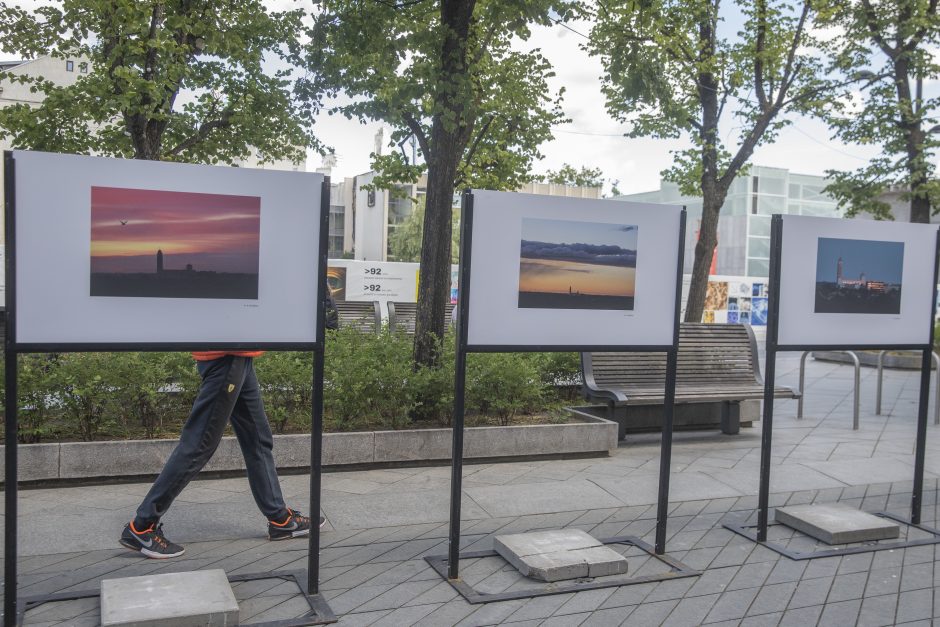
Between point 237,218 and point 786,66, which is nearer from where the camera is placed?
point 237,218

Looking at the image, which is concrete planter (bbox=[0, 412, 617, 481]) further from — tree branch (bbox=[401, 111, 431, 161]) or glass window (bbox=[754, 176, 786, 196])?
glass window (bbox=[754, 176, 786, 196])

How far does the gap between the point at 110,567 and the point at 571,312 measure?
274cm

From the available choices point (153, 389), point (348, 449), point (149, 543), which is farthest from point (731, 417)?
point (149, 543)

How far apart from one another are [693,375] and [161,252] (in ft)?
21.9

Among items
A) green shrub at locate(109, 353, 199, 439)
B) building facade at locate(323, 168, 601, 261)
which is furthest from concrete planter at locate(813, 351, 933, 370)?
building facade at locate(323, 168, 601, 261)

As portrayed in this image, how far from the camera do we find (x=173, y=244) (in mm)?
3947

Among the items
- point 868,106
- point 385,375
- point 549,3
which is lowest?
point 385,375

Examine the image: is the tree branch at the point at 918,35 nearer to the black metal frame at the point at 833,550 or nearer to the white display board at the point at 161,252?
the black metal frame at the point at 833,550

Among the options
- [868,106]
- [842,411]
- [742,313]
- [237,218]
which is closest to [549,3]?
[237,218]

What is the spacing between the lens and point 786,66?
14.8 metres

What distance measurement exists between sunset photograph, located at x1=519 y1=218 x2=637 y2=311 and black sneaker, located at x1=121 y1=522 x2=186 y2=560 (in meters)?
2.27

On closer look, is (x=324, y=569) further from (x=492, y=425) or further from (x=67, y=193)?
(x=492, y=425)

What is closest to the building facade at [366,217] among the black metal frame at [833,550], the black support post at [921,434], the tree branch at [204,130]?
the tree branch at [204,130]

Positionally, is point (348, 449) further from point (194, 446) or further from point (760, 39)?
point (760, 39)
